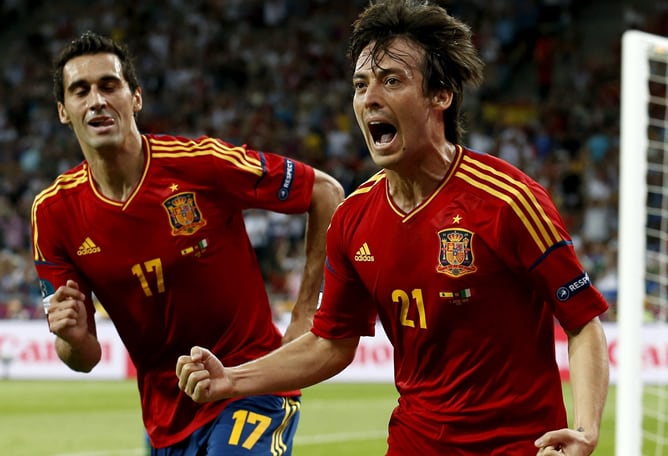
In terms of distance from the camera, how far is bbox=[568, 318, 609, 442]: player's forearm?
12.7 feet

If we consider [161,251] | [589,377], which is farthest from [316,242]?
[589,377]

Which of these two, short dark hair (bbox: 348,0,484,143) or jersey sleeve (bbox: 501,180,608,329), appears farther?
short dark hair (bbox: 348,0,484,143)

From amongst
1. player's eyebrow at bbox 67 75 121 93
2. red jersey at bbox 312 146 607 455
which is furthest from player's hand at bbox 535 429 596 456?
player's eyebrow at bbox 67 75 121 93

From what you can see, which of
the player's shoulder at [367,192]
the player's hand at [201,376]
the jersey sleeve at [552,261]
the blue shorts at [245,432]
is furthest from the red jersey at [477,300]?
the blue shorts at [245,432]

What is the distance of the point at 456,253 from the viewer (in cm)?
421

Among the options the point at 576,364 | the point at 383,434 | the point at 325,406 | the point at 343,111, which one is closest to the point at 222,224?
the point at 576,364

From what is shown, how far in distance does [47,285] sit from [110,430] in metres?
8.05

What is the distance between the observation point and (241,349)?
5.68 metres

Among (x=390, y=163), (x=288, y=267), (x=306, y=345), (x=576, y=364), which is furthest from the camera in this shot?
(x=288, y=267)

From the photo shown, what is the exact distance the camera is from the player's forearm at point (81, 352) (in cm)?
562

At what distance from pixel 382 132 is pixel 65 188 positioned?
2.13 metres

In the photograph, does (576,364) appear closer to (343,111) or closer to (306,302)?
(306,302)

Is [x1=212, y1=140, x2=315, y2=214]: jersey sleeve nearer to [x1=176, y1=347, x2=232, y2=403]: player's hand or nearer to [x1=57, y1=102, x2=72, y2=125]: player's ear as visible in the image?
[x1=57, y1=102, x2=72, y2=125]: player's ear

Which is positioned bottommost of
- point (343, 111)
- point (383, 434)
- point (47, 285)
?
point (383, 434)
